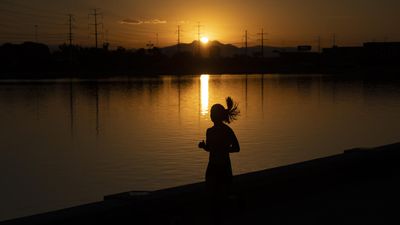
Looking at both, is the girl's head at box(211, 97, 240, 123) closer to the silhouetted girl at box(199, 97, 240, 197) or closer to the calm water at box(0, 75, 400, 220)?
the silhouetted girl at box(199, 97, 240, 197)

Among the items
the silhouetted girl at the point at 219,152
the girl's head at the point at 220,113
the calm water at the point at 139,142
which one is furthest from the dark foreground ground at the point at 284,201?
the calm water at the point at 139,142

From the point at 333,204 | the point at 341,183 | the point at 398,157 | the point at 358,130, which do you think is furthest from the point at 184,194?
the point at 358,130

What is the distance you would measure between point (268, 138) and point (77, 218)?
23.6 meters

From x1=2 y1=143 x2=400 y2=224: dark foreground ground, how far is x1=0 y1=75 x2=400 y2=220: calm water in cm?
847

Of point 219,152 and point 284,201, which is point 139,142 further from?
point 219,152

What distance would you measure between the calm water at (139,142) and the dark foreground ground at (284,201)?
27.8 ft

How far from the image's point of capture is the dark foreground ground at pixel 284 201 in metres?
7.49

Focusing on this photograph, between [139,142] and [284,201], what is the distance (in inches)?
809

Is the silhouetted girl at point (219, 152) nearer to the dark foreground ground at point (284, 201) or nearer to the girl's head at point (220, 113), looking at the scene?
the girl's head at point (220, 113)

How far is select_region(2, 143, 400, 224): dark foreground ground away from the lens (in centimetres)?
749

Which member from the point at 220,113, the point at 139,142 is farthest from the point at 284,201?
the point at 139,142

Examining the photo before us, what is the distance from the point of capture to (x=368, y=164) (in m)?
11.4

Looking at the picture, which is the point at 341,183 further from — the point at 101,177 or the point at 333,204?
the point at 101,177

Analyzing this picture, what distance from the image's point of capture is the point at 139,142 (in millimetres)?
→ 29672
